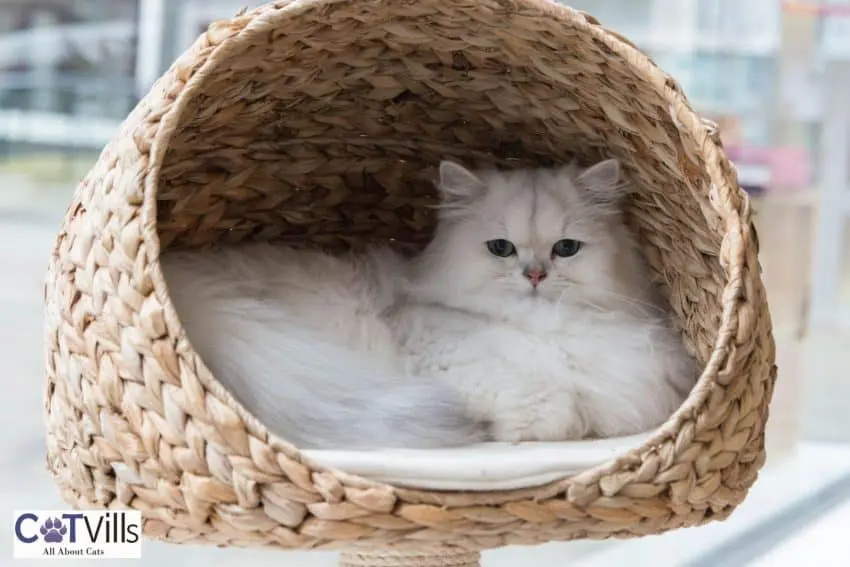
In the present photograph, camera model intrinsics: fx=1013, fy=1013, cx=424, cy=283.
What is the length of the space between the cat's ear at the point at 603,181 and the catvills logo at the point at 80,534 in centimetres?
80

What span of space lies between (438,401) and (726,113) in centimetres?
145

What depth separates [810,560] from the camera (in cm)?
213

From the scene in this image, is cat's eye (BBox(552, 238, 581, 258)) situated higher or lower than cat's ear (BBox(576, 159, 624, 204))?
lower

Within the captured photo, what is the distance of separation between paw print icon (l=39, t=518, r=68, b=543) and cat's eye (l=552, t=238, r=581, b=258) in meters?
0.78

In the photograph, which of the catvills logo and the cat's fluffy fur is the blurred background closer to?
the catvills logo

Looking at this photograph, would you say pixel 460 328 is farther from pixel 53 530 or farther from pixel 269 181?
pixel 53 530

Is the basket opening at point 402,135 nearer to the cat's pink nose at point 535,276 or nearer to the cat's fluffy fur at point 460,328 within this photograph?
the cat's fluffy fur at point 460,328

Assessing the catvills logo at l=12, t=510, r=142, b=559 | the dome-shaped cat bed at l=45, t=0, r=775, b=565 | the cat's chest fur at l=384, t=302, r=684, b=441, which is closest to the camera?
the dome-shaped cat bed at l=45, t=0, r=775, b=565

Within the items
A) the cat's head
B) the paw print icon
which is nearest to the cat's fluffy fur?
the cat's head

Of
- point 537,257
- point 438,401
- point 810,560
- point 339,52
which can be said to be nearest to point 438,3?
point 339,52

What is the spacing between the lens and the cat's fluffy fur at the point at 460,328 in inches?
47.7

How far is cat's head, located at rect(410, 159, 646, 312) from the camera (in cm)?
148

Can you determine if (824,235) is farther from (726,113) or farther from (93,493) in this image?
(93,493)

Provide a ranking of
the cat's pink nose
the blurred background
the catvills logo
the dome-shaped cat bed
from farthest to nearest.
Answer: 1. the blurred background
2. the cat's pink nose
3. the catvills logo
4. the dome-shaped cat bed
